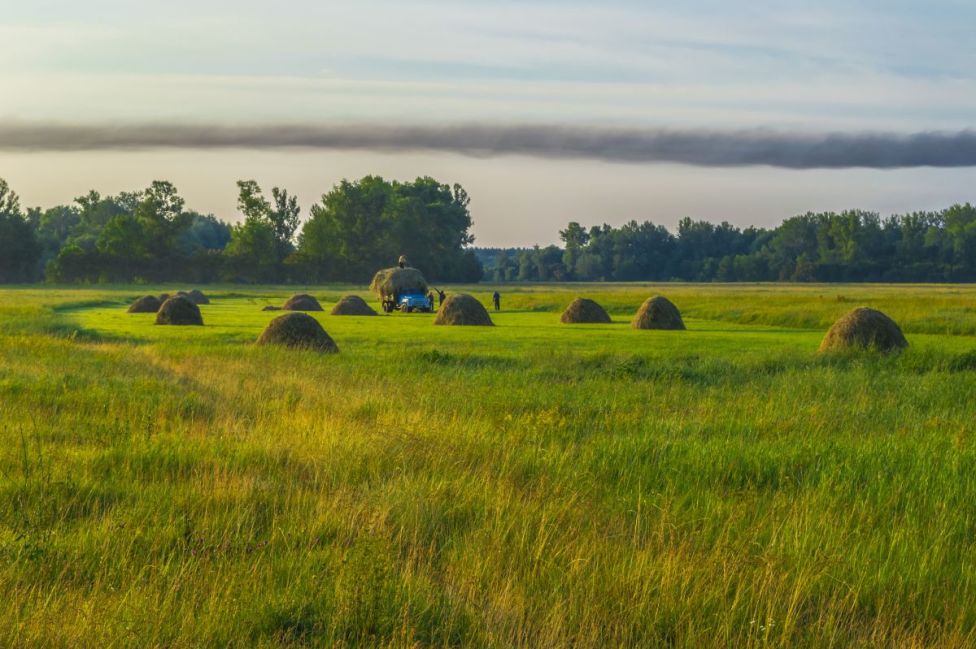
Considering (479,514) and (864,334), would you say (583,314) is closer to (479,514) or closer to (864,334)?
(864,334)

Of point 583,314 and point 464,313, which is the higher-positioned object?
point 464,313

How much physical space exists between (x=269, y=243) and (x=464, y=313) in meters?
72.3

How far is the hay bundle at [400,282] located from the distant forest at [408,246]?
156ft

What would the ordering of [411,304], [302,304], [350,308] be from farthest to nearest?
[411,304], [302,304], [350,308]

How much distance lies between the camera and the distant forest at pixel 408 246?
103 m

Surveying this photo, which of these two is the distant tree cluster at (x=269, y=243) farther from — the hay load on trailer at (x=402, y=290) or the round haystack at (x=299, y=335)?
the round haystack at (x=299, y=335)

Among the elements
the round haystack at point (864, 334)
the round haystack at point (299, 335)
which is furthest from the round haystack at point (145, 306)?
the round haystack at point (864, 334)

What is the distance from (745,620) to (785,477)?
382cm

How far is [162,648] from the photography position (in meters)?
5.00

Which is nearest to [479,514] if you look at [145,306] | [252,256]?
[145,306]

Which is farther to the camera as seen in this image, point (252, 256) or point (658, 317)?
point (252, 256)

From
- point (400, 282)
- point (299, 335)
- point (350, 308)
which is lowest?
point (350, 308)

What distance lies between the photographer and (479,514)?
766 cm

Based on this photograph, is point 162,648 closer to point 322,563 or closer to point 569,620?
point 322,563
